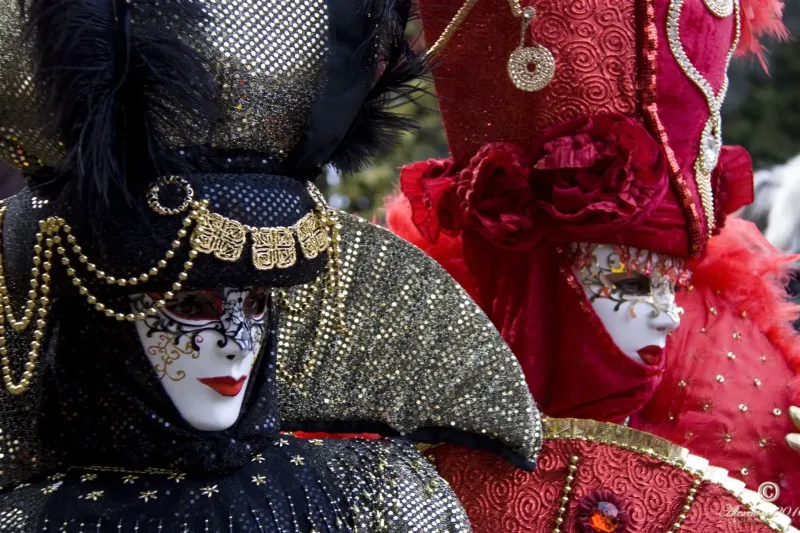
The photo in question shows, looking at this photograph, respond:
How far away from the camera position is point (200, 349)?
5.08 ft

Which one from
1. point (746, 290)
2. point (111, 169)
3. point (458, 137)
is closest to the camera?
point (111, 169)

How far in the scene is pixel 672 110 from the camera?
6.85 feet

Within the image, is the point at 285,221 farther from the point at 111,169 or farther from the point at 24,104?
the point at 24,104

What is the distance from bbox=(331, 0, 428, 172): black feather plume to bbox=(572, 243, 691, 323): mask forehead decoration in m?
0.56

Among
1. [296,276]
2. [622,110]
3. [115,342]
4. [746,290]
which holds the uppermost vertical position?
[622,110]

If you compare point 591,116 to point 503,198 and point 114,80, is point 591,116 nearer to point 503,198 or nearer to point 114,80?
point 503,198

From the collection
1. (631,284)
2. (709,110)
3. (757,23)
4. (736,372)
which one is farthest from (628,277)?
(757,23)

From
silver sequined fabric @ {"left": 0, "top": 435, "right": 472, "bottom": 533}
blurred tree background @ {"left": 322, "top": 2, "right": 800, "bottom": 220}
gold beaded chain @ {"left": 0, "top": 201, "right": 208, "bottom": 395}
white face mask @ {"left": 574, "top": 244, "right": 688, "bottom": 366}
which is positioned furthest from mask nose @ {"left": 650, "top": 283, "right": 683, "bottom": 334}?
blurred tree background @ {"left": 322, "top": 2, "right": 800, "bottom": 220}

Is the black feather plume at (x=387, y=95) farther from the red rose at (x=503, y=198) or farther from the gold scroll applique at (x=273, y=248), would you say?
the red rose at (x=503, y=198)

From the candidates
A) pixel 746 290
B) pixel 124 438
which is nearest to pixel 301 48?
pixel 124 438

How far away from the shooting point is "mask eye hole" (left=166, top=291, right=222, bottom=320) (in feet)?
5.06

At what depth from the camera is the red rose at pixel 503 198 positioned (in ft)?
6.65

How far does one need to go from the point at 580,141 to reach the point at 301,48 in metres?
0.69

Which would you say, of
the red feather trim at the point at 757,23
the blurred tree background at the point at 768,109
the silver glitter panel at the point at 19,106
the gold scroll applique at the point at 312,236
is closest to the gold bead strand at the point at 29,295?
the silver glitter panel at the point at 19,106
